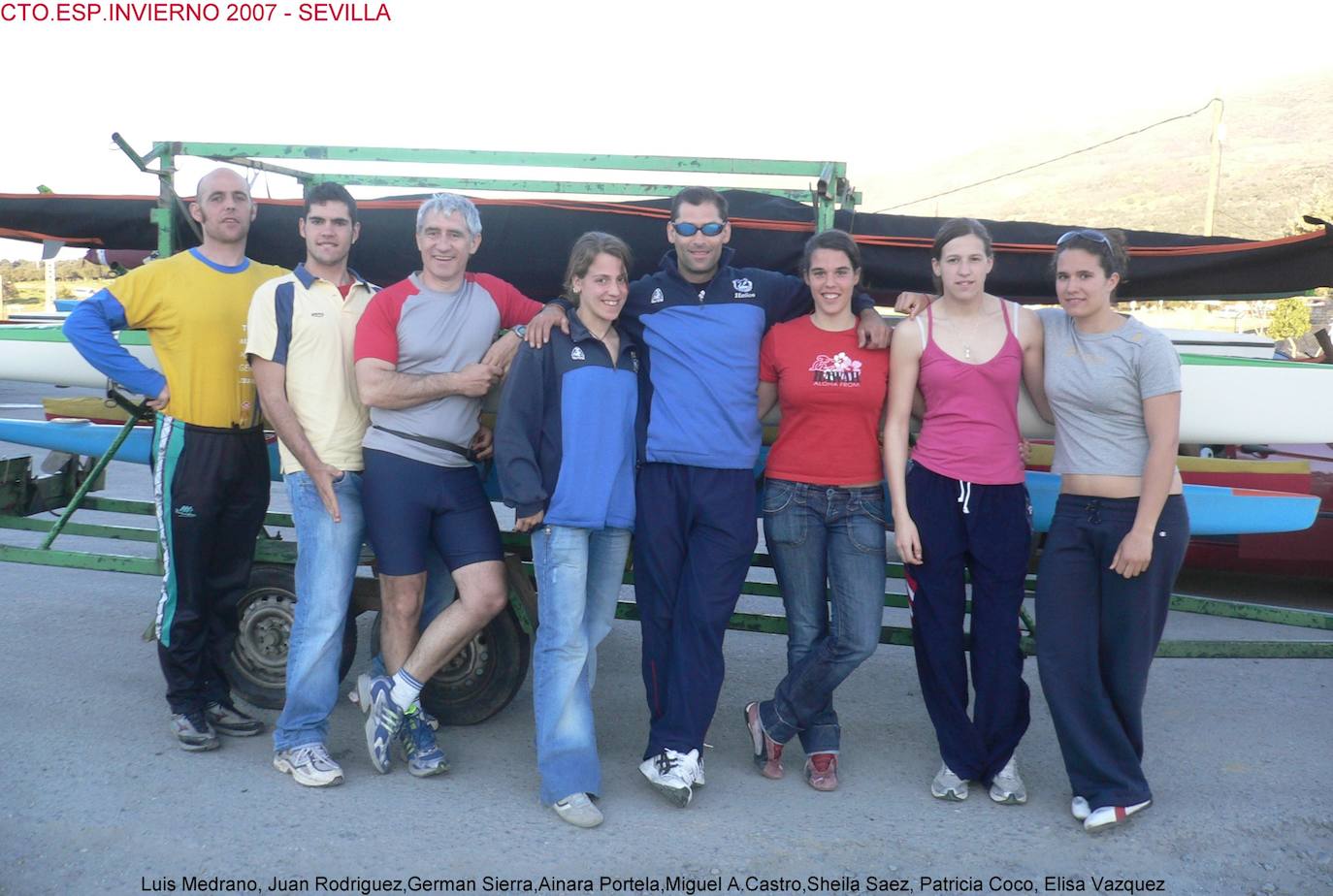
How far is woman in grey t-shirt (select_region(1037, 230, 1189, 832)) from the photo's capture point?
3.62 m

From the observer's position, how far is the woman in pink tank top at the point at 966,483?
149 inches

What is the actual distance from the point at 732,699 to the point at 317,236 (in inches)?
109

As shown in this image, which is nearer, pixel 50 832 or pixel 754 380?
pixel 50 832

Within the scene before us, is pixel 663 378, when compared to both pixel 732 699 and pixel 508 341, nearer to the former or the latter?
pixel 508 341

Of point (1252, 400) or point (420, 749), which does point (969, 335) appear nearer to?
point (1252, 400)

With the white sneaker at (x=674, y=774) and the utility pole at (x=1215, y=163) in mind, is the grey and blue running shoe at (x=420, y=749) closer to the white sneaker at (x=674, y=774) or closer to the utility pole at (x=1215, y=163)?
the white sneaker at (x=674, y=774)

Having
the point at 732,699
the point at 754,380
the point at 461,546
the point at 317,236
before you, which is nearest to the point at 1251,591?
the point at 732,699

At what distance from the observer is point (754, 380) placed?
3.95 metres

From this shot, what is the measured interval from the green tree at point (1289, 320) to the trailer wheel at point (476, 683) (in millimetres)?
22090

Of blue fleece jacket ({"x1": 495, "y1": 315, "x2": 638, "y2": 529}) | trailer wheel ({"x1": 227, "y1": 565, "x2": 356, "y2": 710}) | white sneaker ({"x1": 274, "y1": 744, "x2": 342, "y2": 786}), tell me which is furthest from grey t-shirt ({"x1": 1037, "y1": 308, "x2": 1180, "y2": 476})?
trailer wheel ({"x1": 227, "y1": 565, "x2": 356, "y2": 710})

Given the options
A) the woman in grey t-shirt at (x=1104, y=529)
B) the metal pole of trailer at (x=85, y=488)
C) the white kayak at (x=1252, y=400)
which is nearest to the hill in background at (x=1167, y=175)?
the white kayak at (x=1252, y=400)

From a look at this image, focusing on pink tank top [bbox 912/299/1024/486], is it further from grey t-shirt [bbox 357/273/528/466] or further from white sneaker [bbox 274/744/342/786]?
white sneaker [bbox 274/744/342/786]

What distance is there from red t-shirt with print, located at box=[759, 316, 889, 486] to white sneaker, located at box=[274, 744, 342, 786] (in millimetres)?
1995

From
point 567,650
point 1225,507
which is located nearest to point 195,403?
point 567,650
